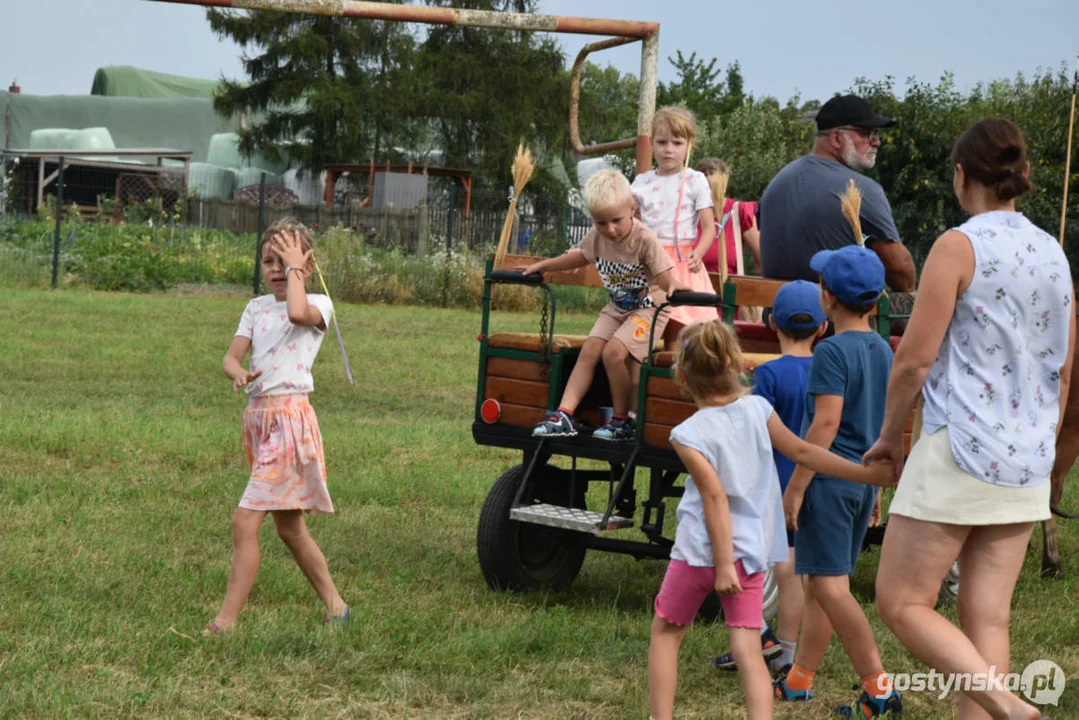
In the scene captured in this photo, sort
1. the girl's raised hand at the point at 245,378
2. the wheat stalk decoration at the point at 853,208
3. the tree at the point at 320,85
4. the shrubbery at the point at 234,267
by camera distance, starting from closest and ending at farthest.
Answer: the girl's raised hand at the point at 245,378
the wheat stalk decoration at the point at 853,208
the shrubbery at the point at 234,267
the tree at the point at 320,85

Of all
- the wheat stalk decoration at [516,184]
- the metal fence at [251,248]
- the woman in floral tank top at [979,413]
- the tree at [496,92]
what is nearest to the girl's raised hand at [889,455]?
the woman in floral tank top at [979,413]

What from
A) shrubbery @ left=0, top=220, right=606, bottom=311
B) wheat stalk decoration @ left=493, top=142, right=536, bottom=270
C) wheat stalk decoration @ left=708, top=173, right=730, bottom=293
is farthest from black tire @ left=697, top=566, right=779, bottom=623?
shrubbery @ left=0, top=220, right=606, bottom=311

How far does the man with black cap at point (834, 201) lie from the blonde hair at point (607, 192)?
29.0 inches

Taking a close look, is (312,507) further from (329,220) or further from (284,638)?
(329,220)

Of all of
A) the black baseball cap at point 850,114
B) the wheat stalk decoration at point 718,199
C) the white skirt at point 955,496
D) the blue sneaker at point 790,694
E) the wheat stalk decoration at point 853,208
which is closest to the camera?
the white skirt at point 955,496

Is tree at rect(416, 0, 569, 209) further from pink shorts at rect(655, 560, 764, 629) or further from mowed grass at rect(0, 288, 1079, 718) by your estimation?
pink shorts at rect(655, 560, 764, 629)

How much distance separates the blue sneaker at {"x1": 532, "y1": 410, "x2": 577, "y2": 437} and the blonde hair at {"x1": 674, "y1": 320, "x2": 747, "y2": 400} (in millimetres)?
1797

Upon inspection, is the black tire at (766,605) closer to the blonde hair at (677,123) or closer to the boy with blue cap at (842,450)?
the boy with blue cap at (842,450)

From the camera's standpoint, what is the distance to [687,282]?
6.57 metres

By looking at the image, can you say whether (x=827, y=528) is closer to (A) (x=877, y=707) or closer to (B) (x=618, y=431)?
(A) (x=877, y=707)

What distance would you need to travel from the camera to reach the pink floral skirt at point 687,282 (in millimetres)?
6219

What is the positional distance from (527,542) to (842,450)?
209cm

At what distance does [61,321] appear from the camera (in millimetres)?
16750

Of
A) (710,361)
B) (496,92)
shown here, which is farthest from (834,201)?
(496,92)
